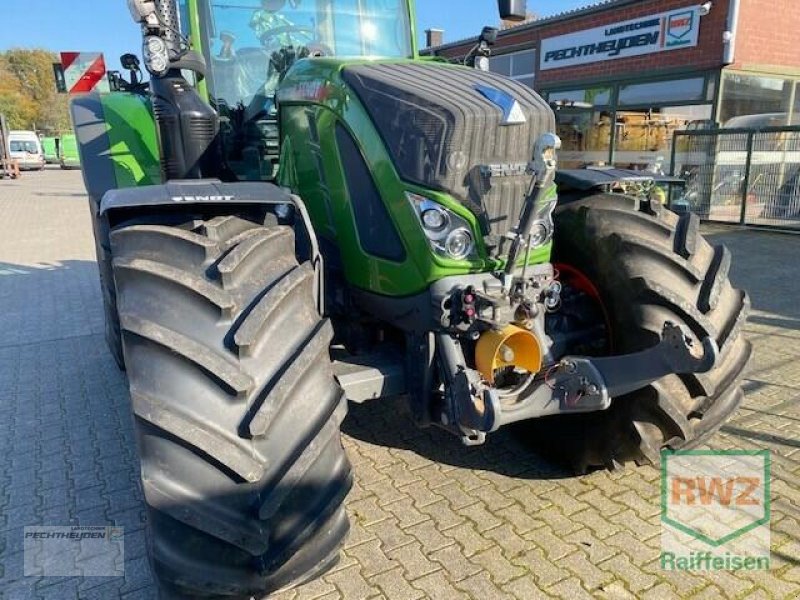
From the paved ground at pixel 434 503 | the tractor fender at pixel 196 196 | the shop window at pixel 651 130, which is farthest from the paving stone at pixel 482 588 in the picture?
the shop window at pixel 651 130

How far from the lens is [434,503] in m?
3.04

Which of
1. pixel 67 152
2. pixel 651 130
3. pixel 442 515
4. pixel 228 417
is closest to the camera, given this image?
pixel 228 417

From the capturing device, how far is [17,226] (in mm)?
13156

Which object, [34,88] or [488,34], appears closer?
[488,34]

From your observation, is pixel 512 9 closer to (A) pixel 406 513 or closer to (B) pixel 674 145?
(A) pixel 406 513

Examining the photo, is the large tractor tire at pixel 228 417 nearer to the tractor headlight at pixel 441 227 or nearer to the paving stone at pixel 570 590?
the tractor headlight at pixel 441 227

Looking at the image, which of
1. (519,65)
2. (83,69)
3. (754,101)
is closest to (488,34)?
(83,69)

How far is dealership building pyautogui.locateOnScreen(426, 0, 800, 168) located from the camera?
12.5 m

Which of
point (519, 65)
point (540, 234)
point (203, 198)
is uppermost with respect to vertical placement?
point (519, 65)

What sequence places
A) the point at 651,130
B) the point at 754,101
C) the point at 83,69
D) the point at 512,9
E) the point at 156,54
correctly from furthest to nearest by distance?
the point at 651,130 < the point at 754,101 < the point at 83,69 < the point at 512,9 < the point at 156,54

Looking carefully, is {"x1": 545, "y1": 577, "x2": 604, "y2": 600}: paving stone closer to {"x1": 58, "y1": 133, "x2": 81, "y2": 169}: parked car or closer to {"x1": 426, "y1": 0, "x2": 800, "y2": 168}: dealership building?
{"x1": 426, "y1": 0, "x2": 800, "y2": 168}: dealership building

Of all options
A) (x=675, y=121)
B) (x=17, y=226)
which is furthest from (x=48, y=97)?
(x=675, y=121)

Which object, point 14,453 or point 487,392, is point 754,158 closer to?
point 487,392

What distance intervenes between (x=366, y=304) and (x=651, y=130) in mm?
12756
